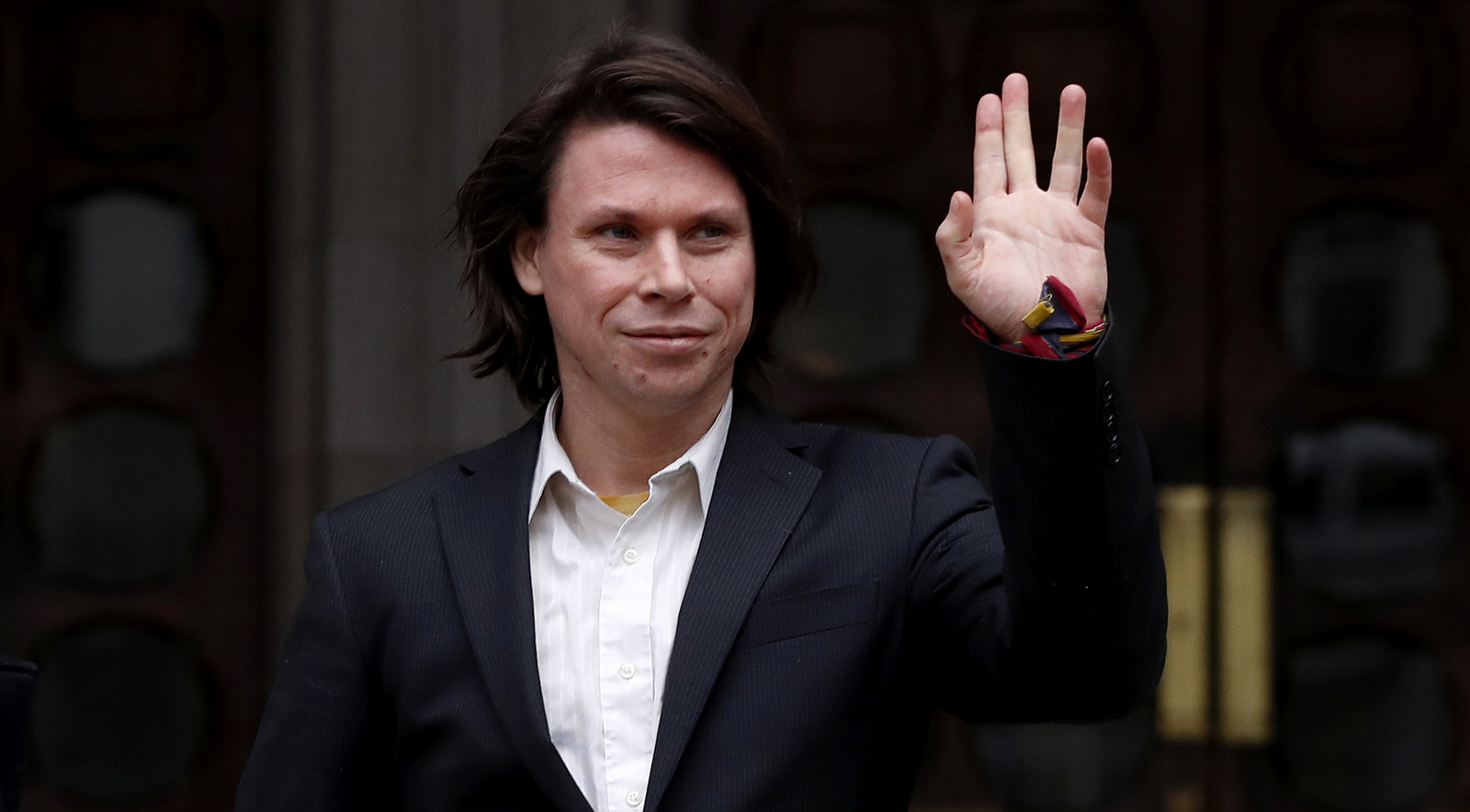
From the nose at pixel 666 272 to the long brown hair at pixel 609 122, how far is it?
5.4 inches

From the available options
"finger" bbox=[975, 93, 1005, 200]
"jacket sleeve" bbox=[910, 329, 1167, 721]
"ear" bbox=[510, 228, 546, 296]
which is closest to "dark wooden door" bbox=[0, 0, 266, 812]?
"ear" bbox=[510, 228, 546, 296]

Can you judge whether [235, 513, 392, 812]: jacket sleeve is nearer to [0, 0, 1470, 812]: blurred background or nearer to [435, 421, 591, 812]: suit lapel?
[435, 421, 591, 812]: suit lapel

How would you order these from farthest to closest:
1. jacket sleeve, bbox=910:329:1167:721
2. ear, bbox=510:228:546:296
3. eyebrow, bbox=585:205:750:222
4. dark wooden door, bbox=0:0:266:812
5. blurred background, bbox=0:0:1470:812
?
dark wooden door, bbox=0:0:266:812, blurred background, bbox=0:0:1470:812, ear, bbox=510:228:546:296, eyebrow, bbox=585:205:750:222, jacket sleeve, bbox=910:329:1167:721

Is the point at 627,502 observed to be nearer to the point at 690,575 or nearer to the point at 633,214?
the point at 690,575

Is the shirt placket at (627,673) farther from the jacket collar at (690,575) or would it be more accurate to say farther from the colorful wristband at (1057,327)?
the colorful wristband at (1057,327)

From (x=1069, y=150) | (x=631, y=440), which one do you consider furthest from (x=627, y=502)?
(x=1069, y=150)

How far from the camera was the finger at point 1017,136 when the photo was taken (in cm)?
174

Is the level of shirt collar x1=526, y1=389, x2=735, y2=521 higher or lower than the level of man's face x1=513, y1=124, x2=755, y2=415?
lower

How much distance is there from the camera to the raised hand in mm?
1658

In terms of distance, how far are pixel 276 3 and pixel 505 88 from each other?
67 cm

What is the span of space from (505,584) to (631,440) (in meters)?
0.25

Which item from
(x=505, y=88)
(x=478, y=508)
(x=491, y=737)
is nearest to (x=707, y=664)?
(x=491, y=737)

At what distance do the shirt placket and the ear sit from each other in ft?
1.34

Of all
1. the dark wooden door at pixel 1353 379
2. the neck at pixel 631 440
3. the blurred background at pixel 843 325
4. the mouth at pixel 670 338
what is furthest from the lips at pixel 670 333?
the dark wooden door at pixel 1353 379
